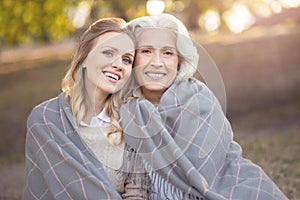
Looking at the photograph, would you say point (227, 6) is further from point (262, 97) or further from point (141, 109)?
point (141, 109)

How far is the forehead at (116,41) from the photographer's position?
3018 mm

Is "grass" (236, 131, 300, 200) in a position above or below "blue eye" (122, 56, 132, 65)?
below

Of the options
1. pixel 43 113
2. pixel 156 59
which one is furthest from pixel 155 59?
pixel 43 113

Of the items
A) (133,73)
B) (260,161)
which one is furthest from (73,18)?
(133,73)

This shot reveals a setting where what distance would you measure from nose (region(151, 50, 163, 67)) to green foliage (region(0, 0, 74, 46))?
6.44 m

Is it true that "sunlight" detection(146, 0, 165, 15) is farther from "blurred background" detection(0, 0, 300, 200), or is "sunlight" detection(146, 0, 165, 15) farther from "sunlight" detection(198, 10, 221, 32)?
"sunlight" detection(198, 10, 221, 32)

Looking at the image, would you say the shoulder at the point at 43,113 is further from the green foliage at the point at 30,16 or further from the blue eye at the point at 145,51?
the green foliage at the point at 30,16

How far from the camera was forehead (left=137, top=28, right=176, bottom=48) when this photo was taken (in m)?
3.10

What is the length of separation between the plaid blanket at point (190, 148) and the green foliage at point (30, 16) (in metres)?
6.55

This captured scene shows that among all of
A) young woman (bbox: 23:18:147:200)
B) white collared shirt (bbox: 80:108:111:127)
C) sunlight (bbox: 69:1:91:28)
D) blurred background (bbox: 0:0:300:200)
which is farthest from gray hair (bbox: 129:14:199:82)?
sunlight (bbox: 69:1:91:28)

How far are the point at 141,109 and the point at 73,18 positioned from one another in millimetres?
7775

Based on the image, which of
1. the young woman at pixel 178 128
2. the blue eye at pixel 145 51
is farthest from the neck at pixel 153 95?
the blue eye at pixel 145 51

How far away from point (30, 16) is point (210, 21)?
5291 mm

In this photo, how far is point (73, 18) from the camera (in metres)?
10.5
